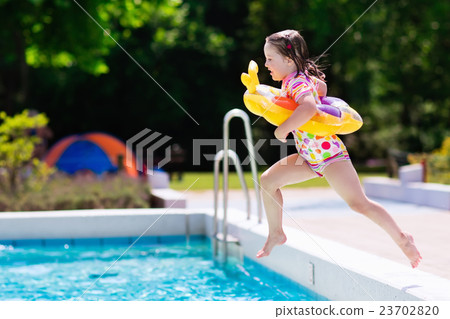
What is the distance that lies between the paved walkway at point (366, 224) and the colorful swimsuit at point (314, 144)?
157 cm

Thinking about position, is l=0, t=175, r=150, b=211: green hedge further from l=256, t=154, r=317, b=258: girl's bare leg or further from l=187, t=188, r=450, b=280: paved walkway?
l=256, t=154, r=317, b=258: girl's bare leg

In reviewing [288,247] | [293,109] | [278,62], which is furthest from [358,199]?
[288,247]

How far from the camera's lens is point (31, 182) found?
34.9 feet

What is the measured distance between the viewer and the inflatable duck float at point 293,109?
12.9 ft

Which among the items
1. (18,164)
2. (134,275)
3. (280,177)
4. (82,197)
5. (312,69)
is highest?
(312,69)

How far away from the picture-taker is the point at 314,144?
410cm

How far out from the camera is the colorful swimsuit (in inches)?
157

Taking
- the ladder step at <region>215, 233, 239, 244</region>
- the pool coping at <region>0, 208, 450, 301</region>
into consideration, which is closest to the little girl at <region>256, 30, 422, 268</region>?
the pool coping at <region>0, 208, 450, 301</region>

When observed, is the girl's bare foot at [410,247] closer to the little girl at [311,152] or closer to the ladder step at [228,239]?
the little girl at [311,152]

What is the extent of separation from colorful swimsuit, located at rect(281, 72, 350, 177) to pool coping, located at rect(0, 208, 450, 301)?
85 centimetres

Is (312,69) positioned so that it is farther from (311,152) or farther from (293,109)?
(311,152)

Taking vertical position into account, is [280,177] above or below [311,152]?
below

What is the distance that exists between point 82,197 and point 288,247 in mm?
5261

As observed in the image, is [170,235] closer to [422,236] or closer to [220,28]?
[422,236]
